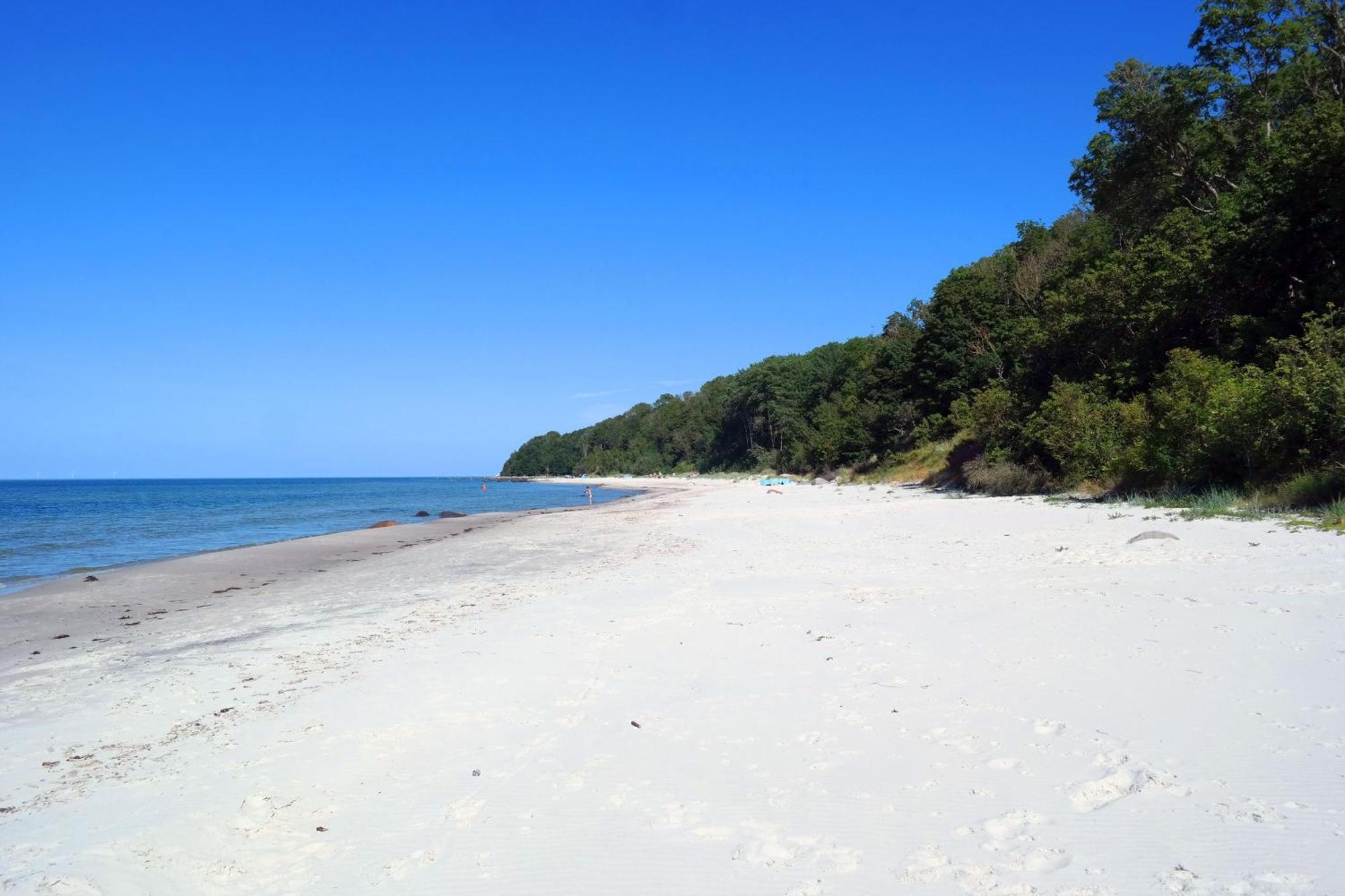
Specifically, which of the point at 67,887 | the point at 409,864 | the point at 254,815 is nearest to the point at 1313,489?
the point at 409,864

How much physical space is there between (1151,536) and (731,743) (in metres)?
9.30

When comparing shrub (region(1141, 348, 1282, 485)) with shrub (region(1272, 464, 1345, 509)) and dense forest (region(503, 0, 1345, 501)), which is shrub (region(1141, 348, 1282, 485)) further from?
shrub (region(1272, 464, 1345, 509))

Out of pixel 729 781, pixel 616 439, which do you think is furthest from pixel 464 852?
pixel 616 439

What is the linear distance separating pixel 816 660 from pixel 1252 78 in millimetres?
32174

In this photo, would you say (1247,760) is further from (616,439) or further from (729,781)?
(616,439)

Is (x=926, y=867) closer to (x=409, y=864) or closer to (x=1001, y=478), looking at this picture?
(x=409, y=864)

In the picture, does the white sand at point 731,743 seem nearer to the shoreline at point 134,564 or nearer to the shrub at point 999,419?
the shoreline at point 134,564

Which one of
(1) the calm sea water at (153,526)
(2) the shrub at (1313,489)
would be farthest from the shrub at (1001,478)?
(1) the calm sea water at (153,526)

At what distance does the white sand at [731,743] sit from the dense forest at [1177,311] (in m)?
6.43

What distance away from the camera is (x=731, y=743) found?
4613mm

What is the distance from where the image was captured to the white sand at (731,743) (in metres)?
3.28

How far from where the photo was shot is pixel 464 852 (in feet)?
11.6

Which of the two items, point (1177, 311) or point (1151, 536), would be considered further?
point (1177, 311)

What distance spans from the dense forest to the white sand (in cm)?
643
